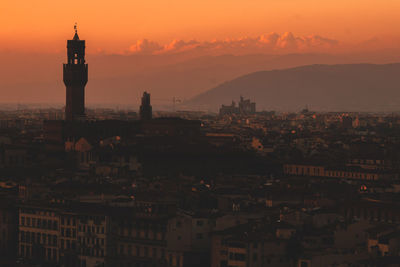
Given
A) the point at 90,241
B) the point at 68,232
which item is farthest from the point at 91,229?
the point at 68,232

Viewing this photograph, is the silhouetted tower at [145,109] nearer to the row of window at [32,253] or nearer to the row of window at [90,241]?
the row of window at [32,253]

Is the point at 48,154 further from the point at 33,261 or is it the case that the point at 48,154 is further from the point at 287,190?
the point at 33,261

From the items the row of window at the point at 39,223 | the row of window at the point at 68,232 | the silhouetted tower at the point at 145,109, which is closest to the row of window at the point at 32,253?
the row of window at the point at 68,232

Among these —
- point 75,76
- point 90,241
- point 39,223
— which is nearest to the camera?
point 90,241

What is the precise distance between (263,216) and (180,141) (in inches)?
2828

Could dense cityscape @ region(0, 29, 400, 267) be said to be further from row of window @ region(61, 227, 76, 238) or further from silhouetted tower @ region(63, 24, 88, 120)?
silhouetted tower @ region(63, 24, 88, 120)

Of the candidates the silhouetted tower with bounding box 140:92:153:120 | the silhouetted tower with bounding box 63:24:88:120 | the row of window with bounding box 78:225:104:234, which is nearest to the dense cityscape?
the row of window with bounding box 78:225:104:234

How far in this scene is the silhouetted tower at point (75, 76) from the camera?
130 meters

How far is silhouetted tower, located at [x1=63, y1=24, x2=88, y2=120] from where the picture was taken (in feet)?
425

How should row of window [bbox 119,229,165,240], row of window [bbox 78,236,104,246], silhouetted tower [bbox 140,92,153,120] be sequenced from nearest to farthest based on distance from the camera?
row of window [bbox 119,229,165,240] < row of window [bbox 78,236,104,246] < silhouetted tower [bbox 140,92,153,120]

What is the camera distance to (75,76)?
425 feet

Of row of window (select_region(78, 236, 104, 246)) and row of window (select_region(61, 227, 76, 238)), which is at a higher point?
row of window (select_region(61, 227, 76, 238))

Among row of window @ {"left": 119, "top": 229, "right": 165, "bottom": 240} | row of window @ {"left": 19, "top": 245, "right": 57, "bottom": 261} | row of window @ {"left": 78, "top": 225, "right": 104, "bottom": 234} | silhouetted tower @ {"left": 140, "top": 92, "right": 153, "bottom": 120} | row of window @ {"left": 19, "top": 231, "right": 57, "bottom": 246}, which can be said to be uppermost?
silhouetted tower @ {"left": 140, "top": 92, "right": 153, "bottom": 120}

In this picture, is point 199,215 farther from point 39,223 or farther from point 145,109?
point 145,109
